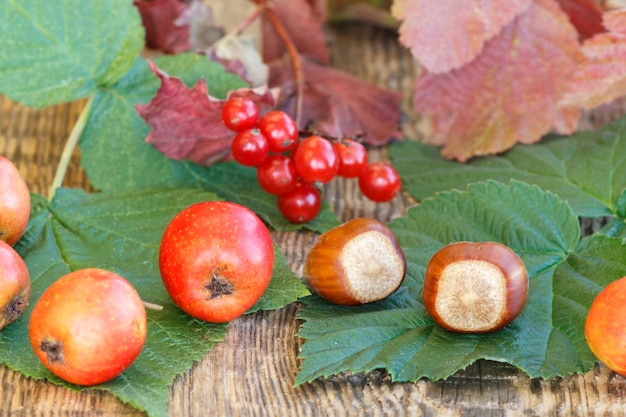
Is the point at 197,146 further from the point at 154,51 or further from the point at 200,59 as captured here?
the point at 154,51

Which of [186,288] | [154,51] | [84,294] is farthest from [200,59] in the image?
[84,294]

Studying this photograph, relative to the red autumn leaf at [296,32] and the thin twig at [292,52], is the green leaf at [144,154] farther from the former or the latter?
the red autumn leaf at [296,32]

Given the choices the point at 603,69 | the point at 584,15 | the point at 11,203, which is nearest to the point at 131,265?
the point at 11,203

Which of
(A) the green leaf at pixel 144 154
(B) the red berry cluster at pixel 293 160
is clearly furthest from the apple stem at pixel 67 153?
(B) the red berry cluster at pixel 293 160

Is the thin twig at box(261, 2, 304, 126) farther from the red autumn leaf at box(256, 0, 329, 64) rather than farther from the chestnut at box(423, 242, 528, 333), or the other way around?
the chestnut at box(423, 242, 528, 333)

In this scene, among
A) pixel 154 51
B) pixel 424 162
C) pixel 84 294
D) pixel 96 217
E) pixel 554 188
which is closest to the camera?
pixel 84 294

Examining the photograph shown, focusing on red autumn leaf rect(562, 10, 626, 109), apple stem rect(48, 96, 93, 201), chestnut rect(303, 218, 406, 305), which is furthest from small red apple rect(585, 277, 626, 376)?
apple stem rect(48, 96, 93, 201)

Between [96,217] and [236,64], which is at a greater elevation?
[236,64]
